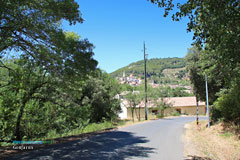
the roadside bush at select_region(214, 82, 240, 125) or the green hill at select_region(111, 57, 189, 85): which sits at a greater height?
the green hill at select_region(111, 57, 189, 85)

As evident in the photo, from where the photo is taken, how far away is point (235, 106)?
12.9m

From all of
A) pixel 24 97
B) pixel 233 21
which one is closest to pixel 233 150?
pixel 233 21

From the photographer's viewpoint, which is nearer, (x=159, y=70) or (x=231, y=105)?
(x=231, y=105)

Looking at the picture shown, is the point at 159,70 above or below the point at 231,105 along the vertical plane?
above

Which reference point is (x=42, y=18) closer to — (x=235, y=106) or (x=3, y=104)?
(x=3, y=104)

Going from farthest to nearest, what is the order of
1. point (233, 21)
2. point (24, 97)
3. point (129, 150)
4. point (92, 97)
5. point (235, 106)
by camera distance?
point (92, 97), point (235, 106), point (24, 97), point (129, 150), point (233, 21)

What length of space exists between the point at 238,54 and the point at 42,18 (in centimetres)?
688

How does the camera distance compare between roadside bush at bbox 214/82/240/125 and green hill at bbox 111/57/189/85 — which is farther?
green hill at bbox 111/57/189/85

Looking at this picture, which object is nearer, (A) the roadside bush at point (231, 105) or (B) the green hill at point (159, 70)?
(A) the roadside bush at point (231, 105)

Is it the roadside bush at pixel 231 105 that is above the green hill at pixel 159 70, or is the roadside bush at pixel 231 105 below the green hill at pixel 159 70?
below

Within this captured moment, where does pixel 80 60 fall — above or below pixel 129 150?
above

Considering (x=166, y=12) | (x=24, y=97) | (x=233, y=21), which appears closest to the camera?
(x=233, y=21)

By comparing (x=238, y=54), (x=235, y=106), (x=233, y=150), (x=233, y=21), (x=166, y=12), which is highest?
(x=166, y=12)

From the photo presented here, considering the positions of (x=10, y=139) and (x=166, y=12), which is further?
(x=10, y=139)
